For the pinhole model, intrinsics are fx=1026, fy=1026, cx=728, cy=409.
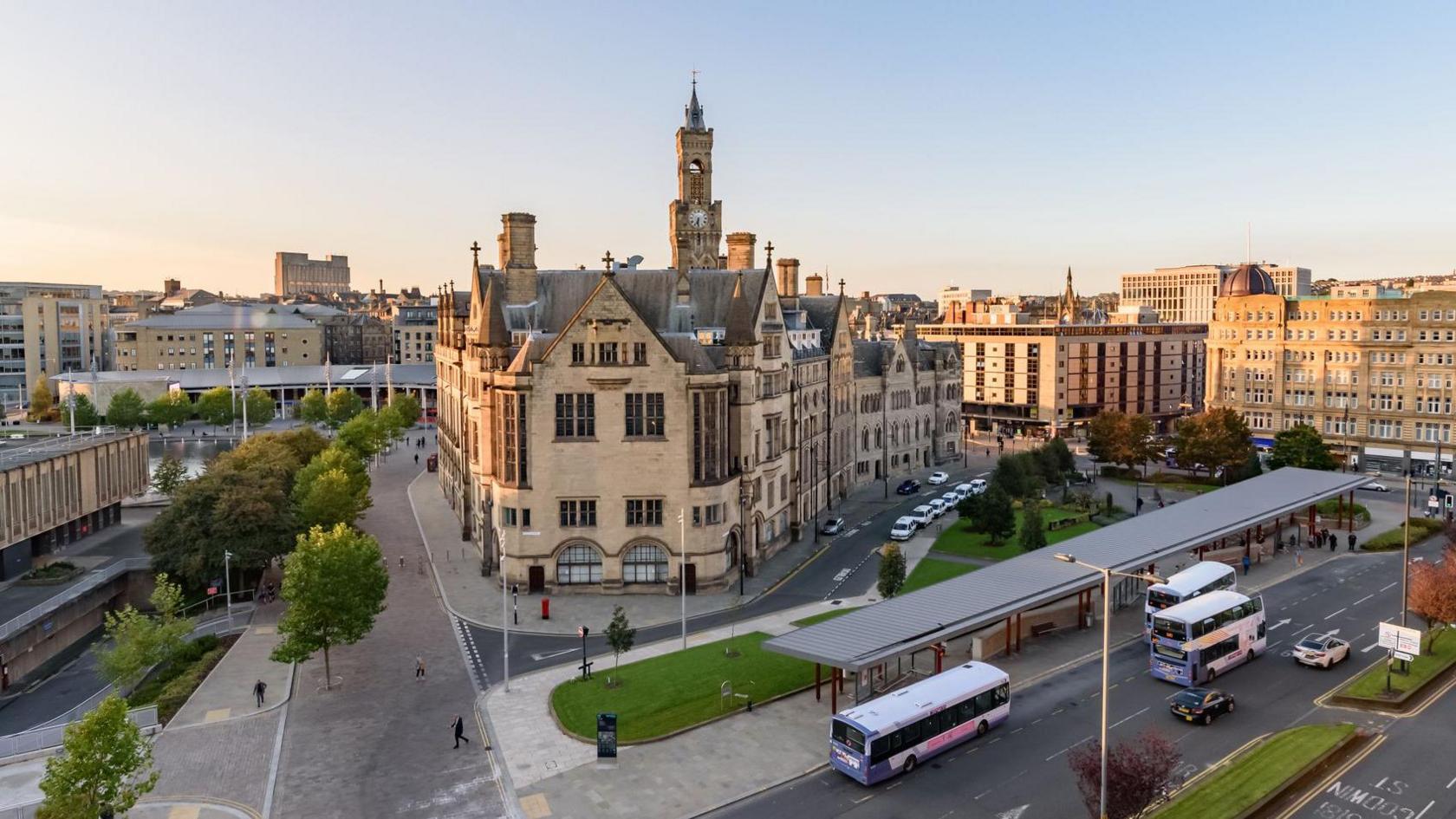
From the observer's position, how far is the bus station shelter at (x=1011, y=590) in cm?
4431

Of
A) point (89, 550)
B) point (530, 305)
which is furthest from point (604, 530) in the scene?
point (89, 550)

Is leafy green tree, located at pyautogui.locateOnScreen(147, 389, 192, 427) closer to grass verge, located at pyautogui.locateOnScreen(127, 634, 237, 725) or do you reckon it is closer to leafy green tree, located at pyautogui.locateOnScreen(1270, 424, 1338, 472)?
grass verge, located at pyautogui.locateOnScreen(127, 634, 237, 725)

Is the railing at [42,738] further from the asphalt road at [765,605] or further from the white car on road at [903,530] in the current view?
the white car on road at [903,530]

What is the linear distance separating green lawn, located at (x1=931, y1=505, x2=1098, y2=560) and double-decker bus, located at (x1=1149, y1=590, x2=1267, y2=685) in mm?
25855

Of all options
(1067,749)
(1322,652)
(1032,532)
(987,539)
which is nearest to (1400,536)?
(1032,532)

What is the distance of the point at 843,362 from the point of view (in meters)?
104

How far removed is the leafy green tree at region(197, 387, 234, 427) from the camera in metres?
164

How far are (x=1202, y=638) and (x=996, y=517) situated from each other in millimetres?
31230

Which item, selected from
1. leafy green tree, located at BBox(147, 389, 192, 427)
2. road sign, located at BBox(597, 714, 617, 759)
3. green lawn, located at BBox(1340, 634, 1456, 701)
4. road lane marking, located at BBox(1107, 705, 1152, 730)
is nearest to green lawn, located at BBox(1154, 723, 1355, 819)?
green lawn, located at BBox(1340, 634, 1456, 701)

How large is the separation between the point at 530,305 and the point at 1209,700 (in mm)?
55178

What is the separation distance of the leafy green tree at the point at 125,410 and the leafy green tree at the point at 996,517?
133m

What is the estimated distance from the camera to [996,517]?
79375mm

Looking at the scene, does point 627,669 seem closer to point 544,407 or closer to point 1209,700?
point 544,407

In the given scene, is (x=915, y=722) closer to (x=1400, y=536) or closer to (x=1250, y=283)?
(x=1400, y=536)
